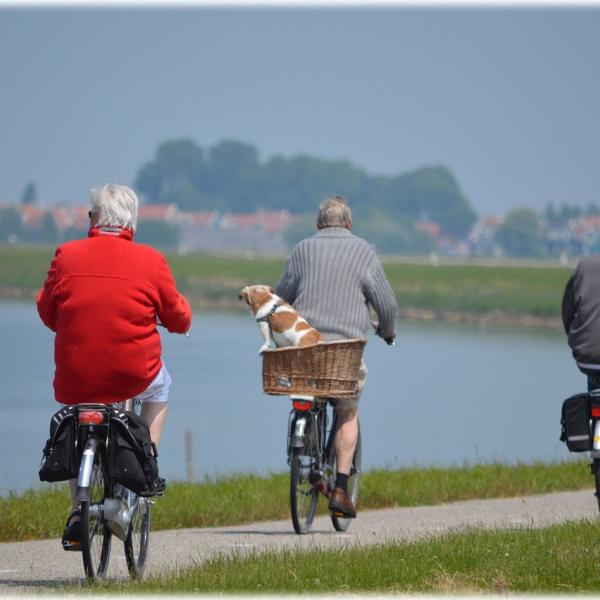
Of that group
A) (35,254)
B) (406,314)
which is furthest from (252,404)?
(35,254)

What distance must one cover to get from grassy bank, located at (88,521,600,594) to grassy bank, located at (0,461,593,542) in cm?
265

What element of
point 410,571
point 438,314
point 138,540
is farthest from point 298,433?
point 438,314

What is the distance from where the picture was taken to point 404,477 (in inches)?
489

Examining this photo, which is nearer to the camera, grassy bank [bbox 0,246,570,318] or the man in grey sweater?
the man in grey sweater

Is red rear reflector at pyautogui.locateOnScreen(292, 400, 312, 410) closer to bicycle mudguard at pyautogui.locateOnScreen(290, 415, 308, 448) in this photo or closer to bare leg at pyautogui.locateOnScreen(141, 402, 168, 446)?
bicycle mudguard at pyautogui.locateOnScreen(290, 415, 308, 448)

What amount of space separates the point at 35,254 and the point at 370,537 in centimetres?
9869

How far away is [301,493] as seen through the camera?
897 centimetres

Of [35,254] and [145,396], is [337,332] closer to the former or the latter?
[145,396]

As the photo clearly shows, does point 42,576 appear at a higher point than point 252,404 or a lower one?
higher

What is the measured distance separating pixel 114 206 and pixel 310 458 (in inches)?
118

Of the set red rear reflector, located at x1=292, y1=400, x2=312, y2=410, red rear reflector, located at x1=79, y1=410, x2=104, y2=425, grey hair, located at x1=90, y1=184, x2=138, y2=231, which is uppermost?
grey hair, located at x1=90, y1=184, x2=138, y2=231

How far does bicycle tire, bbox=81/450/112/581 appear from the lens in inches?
245

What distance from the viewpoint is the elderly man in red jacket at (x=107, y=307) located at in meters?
6.33

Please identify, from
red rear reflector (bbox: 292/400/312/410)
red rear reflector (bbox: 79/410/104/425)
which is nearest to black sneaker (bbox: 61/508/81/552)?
red rear reflector (bbox: 79/410/104/425)
